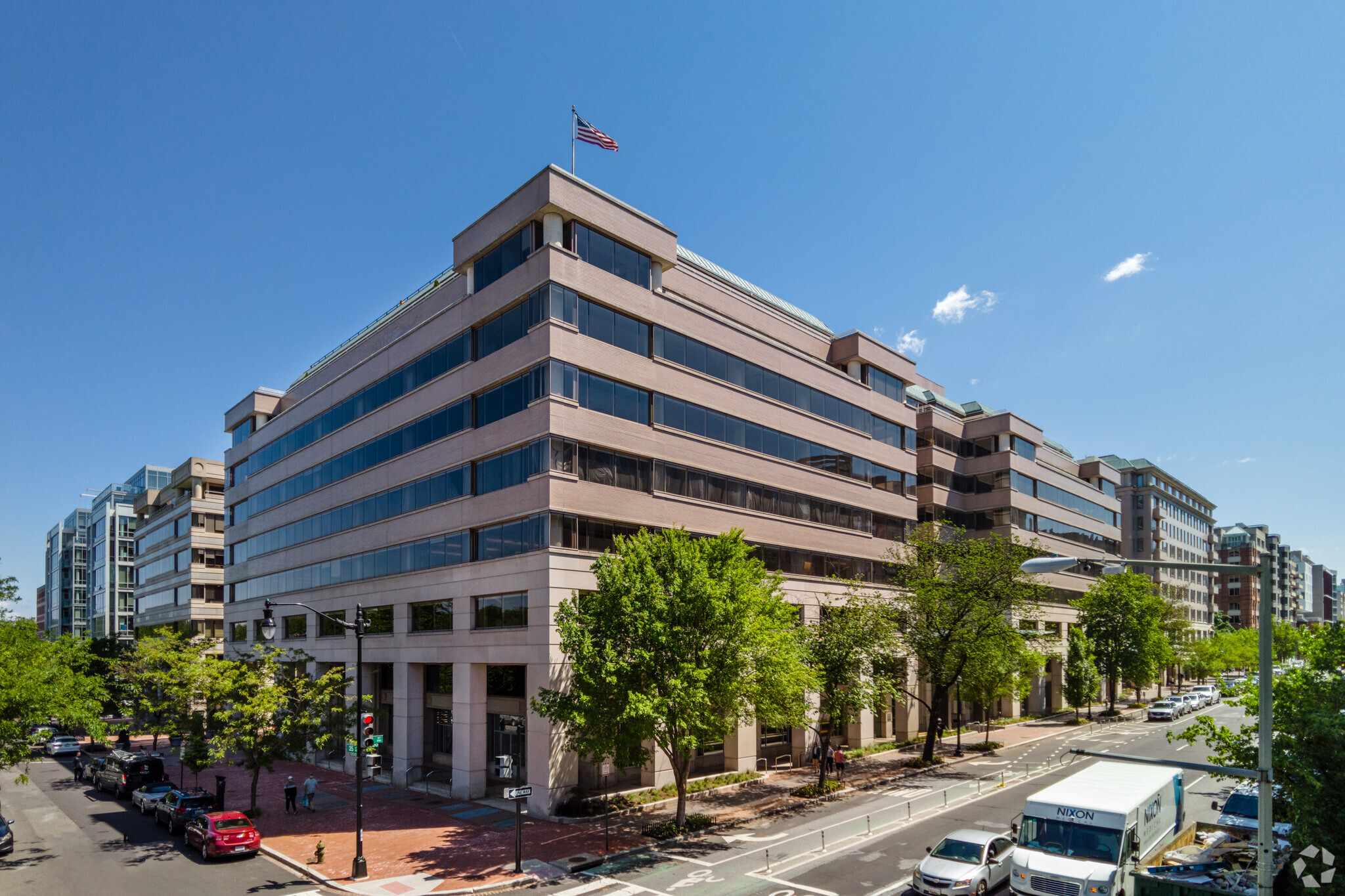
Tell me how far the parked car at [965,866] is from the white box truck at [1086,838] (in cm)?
→ 128

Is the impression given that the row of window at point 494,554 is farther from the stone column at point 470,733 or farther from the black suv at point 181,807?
the black suv at point 181,807

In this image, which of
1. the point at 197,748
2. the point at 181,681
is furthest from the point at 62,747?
the point at 197,748

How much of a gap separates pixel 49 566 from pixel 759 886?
20884 cm

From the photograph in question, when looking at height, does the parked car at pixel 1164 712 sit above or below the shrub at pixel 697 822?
below

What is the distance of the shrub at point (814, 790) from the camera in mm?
34438

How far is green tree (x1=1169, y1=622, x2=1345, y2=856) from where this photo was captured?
14.8 metres

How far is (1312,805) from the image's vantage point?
1496cm

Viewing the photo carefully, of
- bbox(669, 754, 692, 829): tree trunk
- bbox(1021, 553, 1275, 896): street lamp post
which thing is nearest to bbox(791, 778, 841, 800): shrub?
bbox(669, 754, 692, 829): tree trunk

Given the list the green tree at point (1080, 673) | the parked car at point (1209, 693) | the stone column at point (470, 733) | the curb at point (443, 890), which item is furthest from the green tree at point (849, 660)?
the parked car at point (1209, 693)

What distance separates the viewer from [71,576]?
157500 millimetres

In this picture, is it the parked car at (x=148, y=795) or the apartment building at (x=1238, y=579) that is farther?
the apartment building at (x=1238, y=579)

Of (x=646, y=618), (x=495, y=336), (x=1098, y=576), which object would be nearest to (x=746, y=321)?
(x=495, y=336)

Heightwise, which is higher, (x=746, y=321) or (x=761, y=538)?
(x=746, y=321)

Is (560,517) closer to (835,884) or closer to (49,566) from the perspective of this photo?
(835,884)
